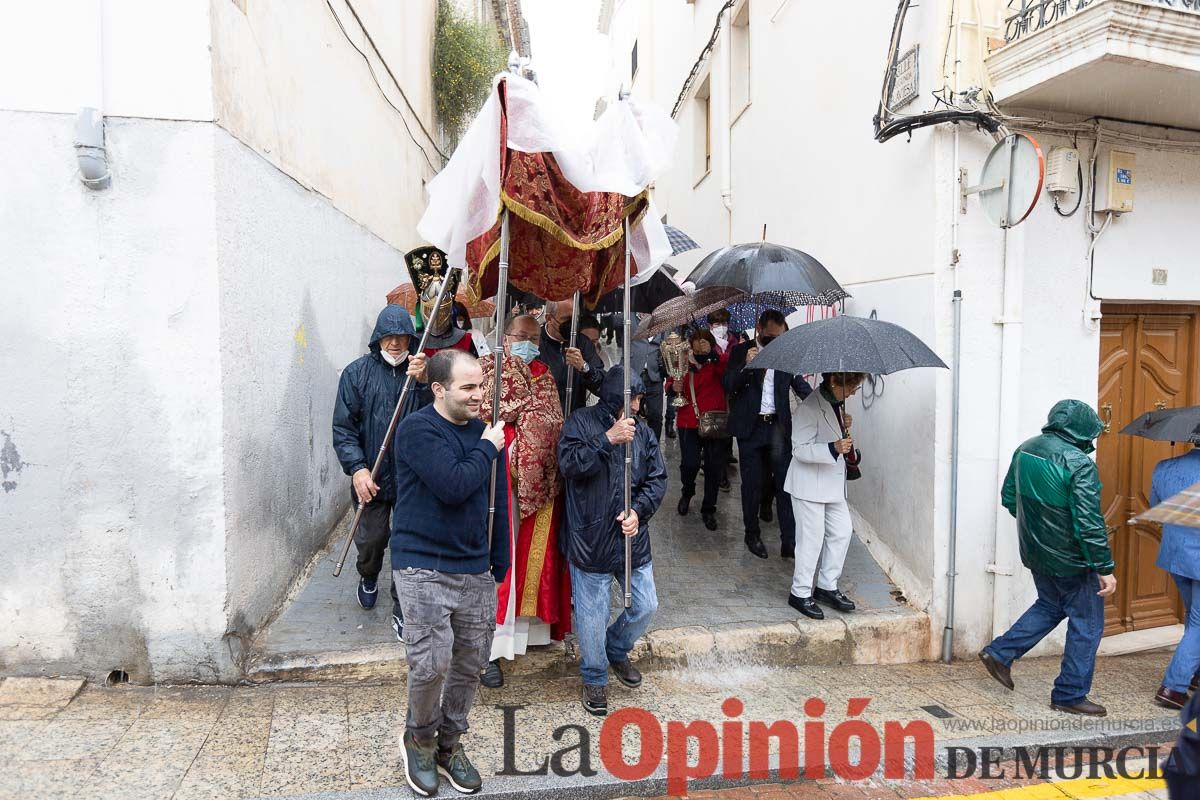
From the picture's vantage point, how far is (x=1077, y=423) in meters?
4.35

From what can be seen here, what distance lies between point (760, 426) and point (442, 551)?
12.3 ft

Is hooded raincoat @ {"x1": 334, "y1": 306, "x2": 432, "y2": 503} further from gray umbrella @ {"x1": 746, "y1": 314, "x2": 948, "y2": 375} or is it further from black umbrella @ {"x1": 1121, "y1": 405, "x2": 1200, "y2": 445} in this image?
black umbrella @ {"x1": 1121, "y1": 405, "x2": 1200, "y2": 445}

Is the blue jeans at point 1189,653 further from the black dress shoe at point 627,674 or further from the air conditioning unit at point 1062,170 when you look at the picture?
the black dress shoe at point 627,674

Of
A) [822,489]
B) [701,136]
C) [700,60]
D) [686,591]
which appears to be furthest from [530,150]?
[701,136]

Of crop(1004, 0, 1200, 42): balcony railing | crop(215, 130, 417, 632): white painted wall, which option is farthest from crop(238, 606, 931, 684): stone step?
crop(1004, 0, 1200, 42): balcony railing

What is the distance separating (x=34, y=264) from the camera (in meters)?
3.73

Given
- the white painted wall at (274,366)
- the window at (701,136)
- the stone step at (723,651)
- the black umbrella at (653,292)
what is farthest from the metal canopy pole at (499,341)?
the window at (701,136)

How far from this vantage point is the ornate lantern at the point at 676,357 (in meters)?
7.07

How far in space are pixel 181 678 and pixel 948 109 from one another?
19.2 ft

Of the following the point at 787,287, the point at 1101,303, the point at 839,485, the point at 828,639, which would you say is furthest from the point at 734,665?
the point at 1101,303

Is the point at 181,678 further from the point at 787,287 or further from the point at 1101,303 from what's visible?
the point at 1101,303

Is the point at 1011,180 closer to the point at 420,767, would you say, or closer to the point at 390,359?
the point at 390,359

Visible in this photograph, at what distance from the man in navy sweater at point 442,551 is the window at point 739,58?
803 centimetres

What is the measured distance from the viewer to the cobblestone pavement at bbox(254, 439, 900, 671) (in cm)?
445
